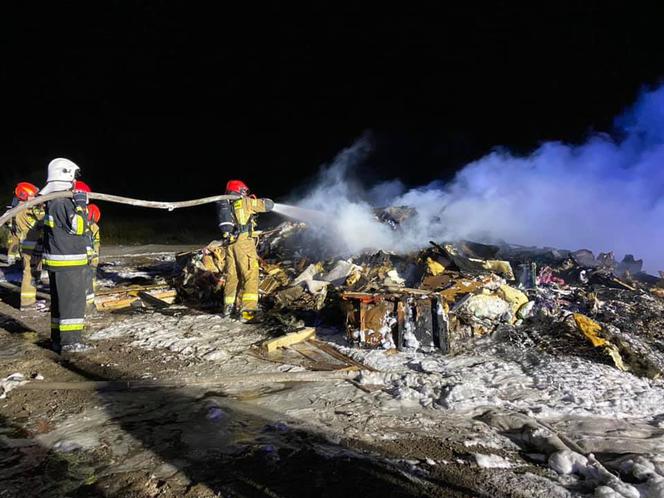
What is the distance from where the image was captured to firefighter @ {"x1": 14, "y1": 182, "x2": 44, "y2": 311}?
736 centimetres

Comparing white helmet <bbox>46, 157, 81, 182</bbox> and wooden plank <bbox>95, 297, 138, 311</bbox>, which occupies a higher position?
white helmet <bbox>46, 157, 81, 182</bbox>

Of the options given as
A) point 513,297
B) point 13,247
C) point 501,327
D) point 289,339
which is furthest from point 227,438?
point 13,247

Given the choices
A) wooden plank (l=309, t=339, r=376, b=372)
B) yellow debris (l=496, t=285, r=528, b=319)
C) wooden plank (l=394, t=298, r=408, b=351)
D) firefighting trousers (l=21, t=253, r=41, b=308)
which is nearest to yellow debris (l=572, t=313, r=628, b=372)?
yellow debris (l=496, t=285, r=528, b=319)

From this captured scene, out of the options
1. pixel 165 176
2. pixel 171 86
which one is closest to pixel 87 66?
pixel 171 86

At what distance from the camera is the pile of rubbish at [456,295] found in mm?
5254

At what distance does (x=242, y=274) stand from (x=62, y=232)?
99.6 inches

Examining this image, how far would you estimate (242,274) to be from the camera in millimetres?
6836

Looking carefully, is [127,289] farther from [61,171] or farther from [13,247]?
[61,171]

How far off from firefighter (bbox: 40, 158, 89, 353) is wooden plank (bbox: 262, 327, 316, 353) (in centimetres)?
212

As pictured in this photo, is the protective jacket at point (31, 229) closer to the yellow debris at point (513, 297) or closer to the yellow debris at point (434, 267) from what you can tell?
the yellow debris at point (434, 267)

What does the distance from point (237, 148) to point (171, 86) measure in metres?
6.58

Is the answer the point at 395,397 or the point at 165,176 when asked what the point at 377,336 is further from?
the point at 165,176

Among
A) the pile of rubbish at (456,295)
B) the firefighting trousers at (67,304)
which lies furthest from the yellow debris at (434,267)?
the firefighting trousers at (67,304)

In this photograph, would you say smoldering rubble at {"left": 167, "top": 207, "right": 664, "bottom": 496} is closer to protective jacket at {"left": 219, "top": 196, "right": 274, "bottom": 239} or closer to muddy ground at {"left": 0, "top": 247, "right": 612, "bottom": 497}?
muddy ground at {"left": 0, "top": 247, "right": 612, "bottom": 497}
